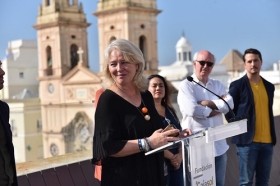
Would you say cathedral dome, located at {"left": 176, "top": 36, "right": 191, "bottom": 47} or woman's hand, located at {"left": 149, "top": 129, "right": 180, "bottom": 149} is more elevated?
cathedral dome, located at {"left": 176, "top": 36, "right": 191, "bottom": 47}

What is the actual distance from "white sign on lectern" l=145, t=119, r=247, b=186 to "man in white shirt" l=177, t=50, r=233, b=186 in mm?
998

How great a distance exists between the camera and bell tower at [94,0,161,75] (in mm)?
29016

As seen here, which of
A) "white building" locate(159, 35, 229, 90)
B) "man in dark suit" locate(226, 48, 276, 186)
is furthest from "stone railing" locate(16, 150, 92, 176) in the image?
"white building" locate(159, 35, 229, 90)

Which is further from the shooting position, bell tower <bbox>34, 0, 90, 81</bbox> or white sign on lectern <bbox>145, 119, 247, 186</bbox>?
bell tower <bbox>34, 0, 90, 81</bbox>

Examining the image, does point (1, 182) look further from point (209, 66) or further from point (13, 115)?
point (13, 115)

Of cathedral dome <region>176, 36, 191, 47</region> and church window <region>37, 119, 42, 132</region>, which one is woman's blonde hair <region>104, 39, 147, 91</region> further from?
cathedral dome <region>176, 36, 191, 47</region>

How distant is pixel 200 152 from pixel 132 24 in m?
26.9

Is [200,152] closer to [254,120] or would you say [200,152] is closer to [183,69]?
[254,120]

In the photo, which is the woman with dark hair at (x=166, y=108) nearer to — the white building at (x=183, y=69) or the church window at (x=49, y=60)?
the white building at (x=183, y=69)

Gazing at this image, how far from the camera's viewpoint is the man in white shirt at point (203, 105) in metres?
3.87

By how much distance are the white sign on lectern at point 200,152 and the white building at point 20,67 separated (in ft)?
136

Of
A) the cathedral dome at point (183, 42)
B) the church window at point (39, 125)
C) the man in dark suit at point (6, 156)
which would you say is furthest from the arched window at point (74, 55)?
the man in dark suit at point (6, 156)

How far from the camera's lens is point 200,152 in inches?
105

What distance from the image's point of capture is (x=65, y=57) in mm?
33531
